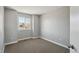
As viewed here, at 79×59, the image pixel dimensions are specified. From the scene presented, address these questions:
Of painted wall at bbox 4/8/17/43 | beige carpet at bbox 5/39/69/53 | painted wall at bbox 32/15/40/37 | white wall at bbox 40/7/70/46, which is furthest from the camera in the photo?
painted wall at bbox 32/15/40/37

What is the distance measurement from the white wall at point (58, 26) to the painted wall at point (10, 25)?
1.52 metres

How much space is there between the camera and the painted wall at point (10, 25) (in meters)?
2.72

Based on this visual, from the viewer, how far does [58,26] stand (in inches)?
112

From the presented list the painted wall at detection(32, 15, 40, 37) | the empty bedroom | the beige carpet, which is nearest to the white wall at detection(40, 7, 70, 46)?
the empty bedroom

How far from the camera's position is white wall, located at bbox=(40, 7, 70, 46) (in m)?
2.48

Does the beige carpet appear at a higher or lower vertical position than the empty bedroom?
lower

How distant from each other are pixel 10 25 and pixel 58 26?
74.5 inches

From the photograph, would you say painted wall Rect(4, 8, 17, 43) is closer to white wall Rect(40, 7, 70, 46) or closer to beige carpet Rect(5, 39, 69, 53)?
beige carpet Rect(5, 39, 69, 53)

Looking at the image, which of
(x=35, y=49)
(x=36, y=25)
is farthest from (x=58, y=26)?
(x=36, y=25)

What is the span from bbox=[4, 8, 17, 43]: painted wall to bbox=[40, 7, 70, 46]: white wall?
1.52 metres

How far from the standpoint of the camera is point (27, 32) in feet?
13.4
